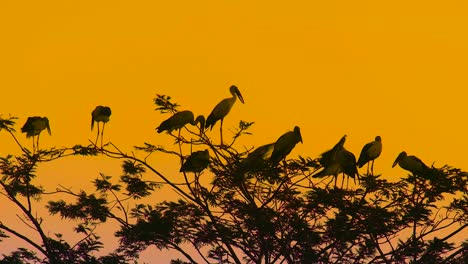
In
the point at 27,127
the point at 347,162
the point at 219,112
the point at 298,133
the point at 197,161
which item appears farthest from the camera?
the point at 27,127

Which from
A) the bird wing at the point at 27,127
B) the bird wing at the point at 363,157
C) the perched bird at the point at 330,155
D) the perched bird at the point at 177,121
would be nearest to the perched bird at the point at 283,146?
the perched bird at the point at 330,155

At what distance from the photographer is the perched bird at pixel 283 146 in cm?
1564

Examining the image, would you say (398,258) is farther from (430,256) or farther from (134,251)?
(134,251)

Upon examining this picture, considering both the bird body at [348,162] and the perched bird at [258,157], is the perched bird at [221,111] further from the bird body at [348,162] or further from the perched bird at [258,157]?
the bird body at [348,162]

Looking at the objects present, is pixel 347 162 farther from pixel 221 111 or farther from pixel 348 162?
pixel 221 111

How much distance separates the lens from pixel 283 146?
1571 cm

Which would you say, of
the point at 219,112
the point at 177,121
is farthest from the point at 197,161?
the point at 219,112

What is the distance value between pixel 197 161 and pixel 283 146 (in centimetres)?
171

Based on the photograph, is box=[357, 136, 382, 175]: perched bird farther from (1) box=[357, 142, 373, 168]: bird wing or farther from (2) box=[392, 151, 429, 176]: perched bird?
(2) box=[392, 151, 429, 176]: perched bird

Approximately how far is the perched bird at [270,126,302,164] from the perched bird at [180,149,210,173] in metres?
1.38

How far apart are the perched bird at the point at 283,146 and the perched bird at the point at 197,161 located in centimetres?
138

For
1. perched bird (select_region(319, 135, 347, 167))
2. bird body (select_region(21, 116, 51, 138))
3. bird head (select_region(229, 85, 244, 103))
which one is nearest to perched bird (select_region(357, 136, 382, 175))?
perched bird (select_region(319, 135, 347, 167))

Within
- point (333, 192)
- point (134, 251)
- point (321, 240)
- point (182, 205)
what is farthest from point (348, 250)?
point (134, 251)

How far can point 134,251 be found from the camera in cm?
1894
